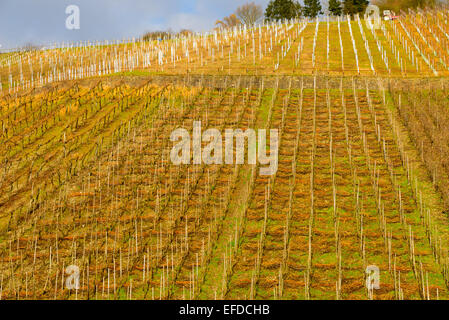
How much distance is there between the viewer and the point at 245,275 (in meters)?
8.13

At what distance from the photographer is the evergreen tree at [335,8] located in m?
50.7

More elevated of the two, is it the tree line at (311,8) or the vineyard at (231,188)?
the tree line at (311,8)

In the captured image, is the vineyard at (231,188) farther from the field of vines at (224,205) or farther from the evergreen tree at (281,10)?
the evergreen tree at (281,10)

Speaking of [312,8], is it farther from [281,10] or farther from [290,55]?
[290,55]

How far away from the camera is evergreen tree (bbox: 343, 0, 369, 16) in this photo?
49062mm

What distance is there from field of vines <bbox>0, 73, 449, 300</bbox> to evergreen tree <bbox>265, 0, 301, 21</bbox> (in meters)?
39.9

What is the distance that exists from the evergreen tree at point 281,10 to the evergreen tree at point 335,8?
4660mm

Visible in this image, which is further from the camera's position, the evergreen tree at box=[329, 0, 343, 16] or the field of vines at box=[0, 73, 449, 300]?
the evergreen tree at box=[329, 0, 343, 16]

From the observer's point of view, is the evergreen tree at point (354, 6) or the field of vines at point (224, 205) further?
the evergreen tree at point (354, 6)

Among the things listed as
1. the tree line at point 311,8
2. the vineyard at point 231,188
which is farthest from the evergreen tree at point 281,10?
the vineyard at point 231,188

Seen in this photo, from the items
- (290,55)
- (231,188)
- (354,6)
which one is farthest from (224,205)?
(354,6)

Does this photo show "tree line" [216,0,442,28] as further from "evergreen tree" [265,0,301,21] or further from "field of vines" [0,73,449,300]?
"field of vines" [0,73,449,300]

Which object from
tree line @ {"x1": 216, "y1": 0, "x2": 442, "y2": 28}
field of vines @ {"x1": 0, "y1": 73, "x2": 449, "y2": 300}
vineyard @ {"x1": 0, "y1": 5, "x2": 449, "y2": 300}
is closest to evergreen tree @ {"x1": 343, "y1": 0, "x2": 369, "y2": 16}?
tree line @ {"x1": 216, "y1": 0, "x2": 442, "y2": 28}
